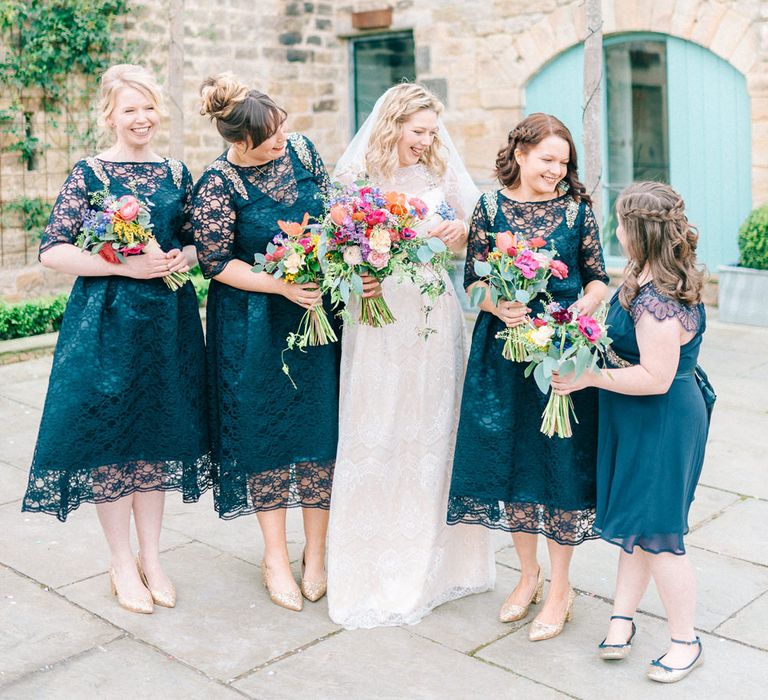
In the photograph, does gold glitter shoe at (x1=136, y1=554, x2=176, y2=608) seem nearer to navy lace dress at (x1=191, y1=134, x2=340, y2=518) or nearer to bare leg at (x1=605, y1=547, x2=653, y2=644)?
navy lace dress at (x1=191, y1=134, x2=340, y2=518)

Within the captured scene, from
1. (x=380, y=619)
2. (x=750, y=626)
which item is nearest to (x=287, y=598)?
(x=380, y=619)

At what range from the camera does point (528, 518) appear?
3.82m

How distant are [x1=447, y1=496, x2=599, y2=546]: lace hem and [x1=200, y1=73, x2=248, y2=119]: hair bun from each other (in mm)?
1593

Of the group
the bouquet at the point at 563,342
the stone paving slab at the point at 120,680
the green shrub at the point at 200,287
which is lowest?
the stone paving slab at the point at 120,680

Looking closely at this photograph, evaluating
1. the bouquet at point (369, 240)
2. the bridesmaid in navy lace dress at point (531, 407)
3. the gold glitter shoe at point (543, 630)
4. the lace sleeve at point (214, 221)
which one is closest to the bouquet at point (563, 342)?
the bridesmaid in navy lace dress at point (531, 407)

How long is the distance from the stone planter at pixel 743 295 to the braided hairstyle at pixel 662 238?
240 inches

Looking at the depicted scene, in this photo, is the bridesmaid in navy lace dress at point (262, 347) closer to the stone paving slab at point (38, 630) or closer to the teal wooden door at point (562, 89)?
the stone paving slab at point (38, 630)

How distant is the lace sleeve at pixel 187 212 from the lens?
4.04 meters

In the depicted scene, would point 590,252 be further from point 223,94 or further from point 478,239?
point 223,94

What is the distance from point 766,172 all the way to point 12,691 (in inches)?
309

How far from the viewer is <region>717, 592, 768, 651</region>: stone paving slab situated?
3.82 meters

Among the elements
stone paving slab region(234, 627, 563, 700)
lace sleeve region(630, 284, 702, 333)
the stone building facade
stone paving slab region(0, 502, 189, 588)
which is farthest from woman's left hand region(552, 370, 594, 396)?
the stone building facade

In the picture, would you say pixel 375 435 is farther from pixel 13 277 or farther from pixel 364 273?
pixel 13 277

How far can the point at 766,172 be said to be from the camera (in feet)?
30.8
